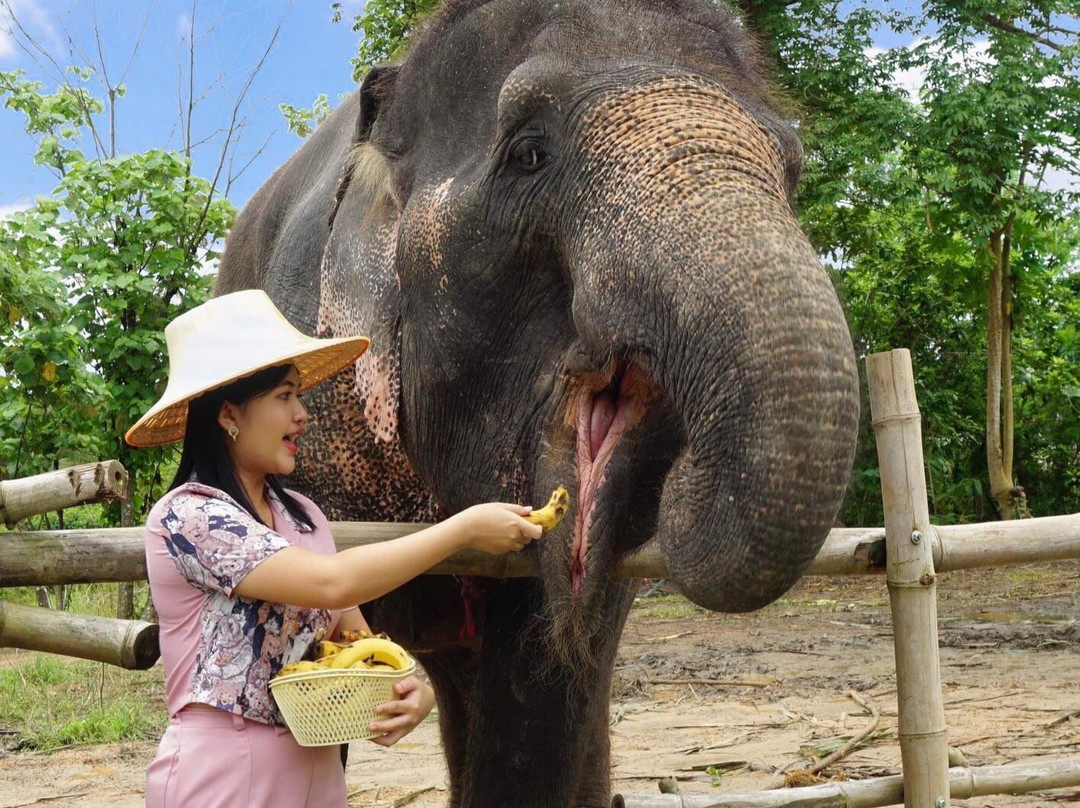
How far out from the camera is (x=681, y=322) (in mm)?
1916

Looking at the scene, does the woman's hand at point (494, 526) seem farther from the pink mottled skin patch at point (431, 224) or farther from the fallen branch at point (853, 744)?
the fallen branch at point (853, 744)

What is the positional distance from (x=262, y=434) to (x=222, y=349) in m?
0.16

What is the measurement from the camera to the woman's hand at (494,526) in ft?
6.20

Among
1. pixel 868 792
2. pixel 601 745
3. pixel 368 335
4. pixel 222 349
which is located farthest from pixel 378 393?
pixel 868 792

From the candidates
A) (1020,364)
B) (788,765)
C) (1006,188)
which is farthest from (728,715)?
(1020,364)

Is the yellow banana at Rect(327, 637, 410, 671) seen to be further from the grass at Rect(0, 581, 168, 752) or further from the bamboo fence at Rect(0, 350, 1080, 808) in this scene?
the grass at Rect(0, 581, 168, 752)

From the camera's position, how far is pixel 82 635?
9.14ft

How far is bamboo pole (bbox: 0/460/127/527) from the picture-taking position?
257 cm

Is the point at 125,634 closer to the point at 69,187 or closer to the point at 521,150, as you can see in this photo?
the point at 521,150

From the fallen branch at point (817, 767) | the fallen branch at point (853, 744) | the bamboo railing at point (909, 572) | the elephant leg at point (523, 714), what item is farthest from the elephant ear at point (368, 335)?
the fallen branch at point (853, 744)

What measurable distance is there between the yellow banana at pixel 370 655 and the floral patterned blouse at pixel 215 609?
12 centimetres

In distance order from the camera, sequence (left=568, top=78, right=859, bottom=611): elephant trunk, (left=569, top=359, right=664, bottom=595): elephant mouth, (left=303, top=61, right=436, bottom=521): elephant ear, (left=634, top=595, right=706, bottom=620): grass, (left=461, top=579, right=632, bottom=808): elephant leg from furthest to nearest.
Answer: (left=634, top=595, right=706, bottom=620): grass → (left=461, top=579, right=632, bottom=808): elephant leg → (left=303, top=61, right=436, bottom=521): elephant ear → (left=569, top=359, right=664, bottom=595): elephant mouth → (left=568, top=78, right=859, bottom=611): elephant trunk

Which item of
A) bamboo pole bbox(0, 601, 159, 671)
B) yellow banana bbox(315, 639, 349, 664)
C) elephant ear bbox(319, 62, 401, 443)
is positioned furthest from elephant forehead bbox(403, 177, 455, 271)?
bamboo pole bbox(0, 601, 159, 671)

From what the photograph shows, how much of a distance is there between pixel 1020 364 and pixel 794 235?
577 inches
